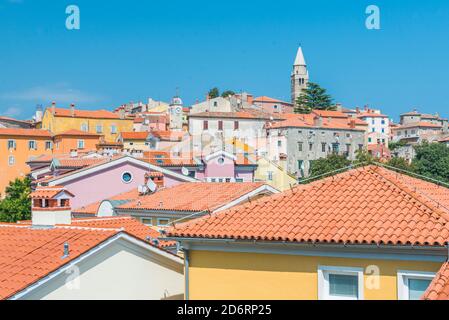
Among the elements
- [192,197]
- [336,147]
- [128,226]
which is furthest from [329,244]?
[336,147]

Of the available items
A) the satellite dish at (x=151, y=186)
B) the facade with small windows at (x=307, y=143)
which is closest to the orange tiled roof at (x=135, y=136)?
the facade with small windows at (x=307, y=143)

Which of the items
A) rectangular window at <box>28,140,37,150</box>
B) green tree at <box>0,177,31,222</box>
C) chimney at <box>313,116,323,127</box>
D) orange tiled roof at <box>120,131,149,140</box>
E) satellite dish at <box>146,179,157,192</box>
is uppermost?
chimney at <box>313,116,323,127</box>

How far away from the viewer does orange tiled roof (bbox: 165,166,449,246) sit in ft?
29.8

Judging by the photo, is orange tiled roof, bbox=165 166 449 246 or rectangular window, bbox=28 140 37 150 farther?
rectangular window, bbox=28 140 37 150

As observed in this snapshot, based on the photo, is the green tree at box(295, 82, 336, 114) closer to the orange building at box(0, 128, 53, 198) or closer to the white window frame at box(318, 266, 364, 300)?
the orange building at box(0, 128, 53, 198)

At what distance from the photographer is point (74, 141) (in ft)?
249

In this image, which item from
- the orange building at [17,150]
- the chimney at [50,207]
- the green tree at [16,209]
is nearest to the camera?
the chimney at [50,207]

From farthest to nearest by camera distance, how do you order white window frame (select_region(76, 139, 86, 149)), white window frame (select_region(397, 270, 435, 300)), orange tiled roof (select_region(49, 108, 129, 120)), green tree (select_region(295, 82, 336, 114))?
1. green tree (select_region(295, 82, 336, 114))
2. orange tiled roof (select_region(49, 108, 129, 120))
3. white window frame (select_region(76, 139, 86, 149))
4. white window frame (select_region(397, 270, 435, 300))

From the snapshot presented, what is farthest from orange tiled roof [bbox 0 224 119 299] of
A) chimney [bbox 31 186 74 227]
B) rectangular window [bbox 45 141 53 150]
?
rectangular window [bbox 45 141 53 150]

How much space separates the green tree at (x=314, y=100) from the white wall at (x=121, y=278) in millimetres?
93667

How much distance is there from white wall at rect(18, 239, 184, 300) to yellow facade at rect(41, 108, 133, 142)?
68333 mm

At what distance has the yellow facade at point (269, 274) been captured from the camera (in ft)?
29.3

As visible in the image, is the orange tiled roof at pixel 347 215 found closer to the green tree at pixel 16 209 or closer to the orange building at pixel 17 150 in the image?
the green tree at pixel 16 209

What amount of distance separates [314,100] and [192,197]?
82920 mm
